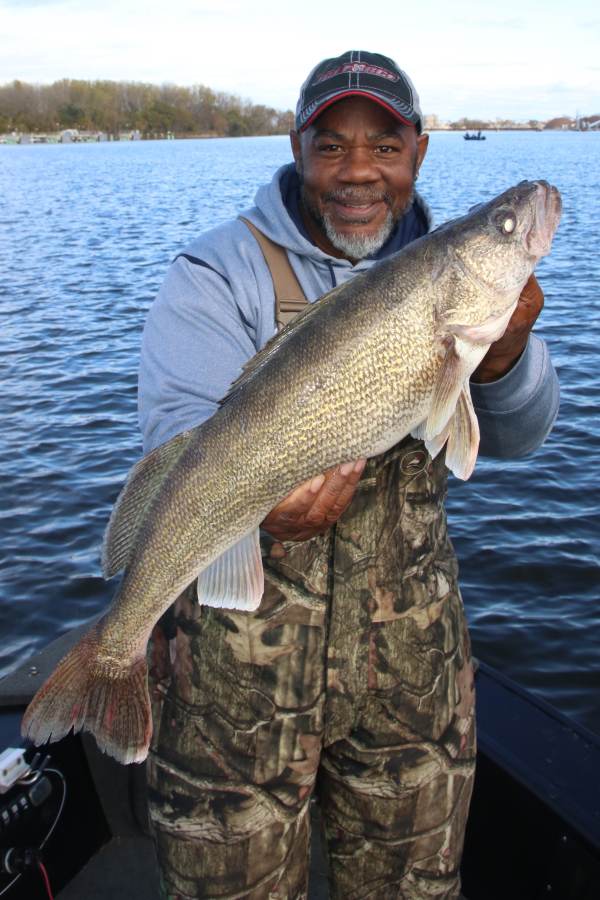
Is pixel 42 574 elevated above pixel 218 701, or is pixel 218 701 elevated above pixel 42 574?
pixel 218 701

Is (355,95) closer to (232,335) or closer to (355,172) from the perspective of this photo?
(355,172)

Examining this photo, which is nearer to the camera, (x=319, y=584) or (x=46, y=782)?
(x=319, y=584)

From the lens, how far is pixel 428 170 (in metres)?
55.3

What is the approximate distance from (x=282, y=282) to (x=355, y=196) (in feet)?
1.32

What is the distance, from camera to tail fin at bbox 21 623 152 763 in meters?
2.44

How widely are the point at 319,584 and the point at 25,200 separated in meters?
39.7

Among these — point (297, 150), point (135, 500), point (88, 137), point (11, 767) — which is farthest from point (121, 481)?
point (88, 137)

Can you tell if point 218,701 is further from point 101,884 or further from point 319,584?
point 101,884

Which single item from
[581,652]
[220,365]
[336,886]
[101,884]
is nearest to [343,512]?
[220,365]

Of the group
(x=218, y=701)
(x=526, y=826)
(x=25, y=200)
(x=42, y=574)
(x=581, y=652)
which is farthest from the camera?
(x=25, y=200)

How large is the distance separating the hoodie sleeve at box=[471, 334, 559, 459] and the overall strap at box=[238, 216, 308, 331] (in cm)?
66

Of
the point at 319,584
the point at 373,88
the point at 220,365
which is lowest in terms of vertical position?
the point at 319,584

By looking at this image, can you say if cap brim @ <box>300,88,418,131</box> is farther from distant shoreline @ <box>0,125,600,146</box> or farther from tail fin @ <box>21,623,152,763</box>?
distant shoreline @ <box>0,125,600,146</box>

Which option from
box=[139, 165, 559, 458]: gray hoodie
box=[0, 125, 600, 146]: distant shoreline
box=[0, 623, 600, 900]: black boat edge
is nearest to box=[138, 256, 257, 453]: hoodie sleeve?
box=[139, 165, 559, 458]: gray hoodie
